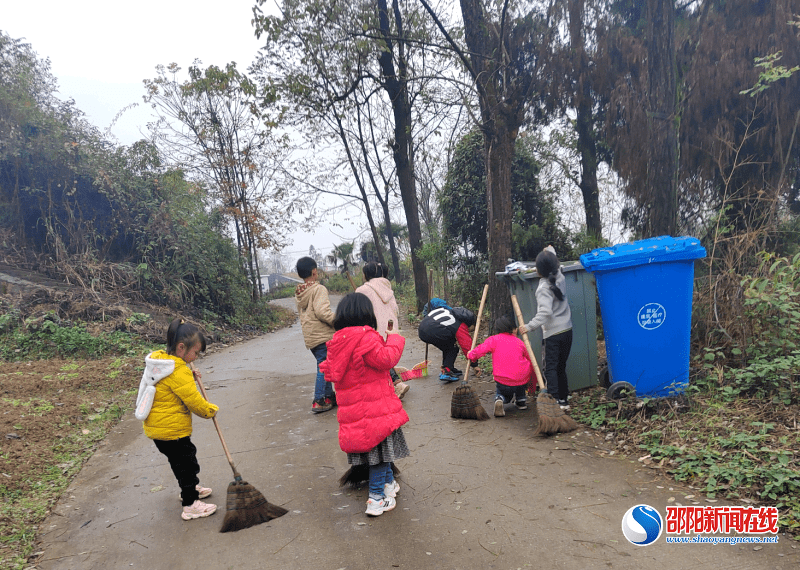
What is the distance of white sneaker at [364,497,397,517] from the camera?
332cm

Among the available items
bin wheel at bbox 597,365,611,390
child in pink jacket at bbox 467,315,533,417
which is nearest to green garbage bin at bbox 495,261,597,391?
bin wheel at bbox 597,365,611,390

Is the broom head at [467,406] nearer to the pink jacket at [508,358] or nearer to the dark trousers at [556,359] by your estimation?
the pink jacket at [508,358]

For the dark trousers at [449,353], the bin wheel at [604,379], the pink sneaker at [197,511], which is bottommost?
the pink sneaker at [197,511]

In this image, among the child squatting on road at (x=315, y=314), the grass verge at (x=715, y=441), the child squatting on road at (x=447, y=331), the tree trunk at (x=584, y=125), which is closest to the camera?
the grass verge at (x=715, y=441)

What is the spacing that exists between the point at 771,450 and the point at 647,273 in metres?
1.57

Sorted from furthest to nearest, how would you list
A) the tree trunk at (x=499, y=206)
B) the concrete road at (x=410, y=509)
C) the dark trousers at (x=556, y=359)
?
the tree trunk at (x=499, y=206) < the dark trousers at (x=556, y=359) < the concrete road at (x=410, y=509)

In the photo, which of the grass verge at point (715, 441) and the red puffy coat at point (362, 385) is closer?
the grass verge at point (715, 441)

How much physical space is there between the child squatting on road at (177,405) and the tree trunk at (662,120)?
5.56 m

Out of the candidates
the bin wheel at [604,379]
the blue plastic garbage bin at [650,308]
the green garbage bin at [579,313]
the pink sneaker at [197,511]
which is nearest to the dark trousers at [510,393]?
the green garbage bin at [579,313]

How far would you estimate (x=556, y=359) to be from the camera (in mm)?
4906

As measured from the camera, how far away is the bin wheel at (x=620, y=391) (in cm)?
444

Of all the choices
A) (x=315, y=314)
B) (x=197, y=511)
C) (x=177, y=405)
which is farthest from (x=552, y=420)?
(x=177, y=405)

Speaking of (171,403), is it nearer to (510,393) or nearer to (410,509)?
(410,509)

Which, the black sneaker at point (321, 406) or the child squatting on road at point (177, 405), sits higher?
the child squatting on road at point (177, 405)
